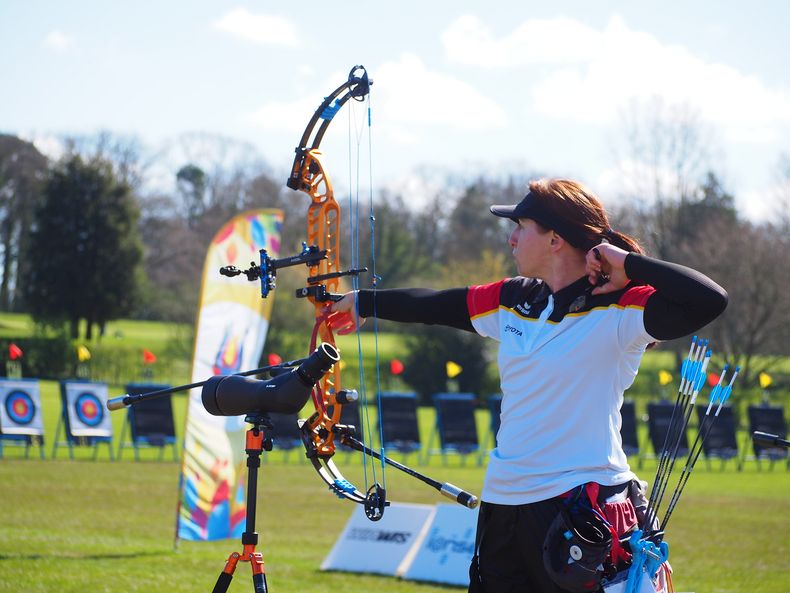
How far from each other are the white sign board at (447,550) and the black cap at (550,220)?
499 centimetres

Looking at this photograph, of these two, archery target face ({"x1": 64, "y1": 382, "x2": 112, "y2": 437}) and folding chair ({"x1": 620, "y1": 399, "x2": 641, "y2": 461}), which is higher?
archery target face ({"x1": 64, "y1": 382, "x2": 112, "y2": 437})

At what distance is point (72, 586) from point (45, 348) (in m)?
34.6

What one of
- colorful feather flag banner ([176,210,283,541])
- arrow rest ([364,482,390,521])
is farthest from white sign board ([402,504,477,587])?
arrow rest ([364,482,390,521])

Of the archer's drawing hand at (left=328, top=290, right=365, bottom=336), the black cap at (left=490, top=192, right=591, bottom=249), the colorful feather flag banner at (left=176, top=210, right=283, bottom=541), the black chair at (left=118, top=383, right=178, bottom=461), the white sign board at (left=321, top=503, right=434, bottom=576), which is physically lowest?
the black chair at (left=118, top=383, right=178, bottom=461)

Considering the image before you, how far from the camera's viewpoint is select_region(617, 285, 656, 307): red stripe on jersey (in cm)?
336

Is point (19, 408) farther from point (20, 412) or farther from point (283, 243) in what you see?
point (283, 243)

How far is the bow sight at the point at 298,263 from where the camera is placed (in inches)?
161

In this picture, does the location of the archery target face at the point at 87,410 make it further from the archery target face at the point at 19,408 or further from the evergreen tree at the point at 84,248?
the evergreen tree at the point at 84,248

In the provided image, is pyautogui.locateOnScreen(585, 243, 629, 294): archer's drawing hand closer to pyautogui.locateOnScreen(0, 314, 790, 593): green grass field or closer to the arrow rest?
the arrow rest

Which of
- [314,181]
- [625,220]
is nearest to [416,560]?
[314,181]

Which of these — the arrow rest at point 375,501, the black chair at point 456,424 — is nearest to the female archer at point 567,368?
the arrow rest at point 375,501

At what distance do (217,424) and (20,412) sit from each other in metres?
11.3

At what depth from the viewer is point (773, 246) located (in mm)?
39312

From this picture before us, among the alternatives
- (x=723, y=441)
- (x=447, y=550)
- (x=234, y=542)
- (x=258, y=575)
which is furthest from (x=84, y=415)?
(x=258, y=575)
